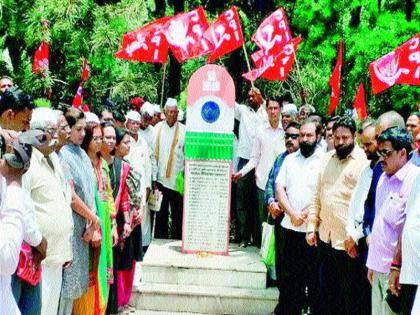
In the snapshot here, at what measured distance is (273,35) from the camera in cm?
1048

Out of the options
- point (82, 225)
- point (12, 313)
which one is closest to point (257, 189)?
point (82, 225)

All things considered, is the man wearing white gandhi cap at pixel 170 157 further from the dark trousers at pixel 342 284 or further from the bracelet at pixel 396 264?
the bracelet at pixel 396 264

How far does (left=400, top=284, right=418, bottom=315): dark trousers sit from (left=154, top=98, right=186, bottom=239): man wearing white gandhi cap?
5.04 m

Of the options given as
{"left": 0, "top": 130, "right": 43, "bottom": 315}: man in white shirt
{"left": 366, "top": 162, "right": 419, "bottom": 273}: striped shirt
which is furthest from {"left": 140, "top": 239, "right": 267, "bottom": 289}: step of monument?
{"left": 0, "top": 130, "right": 43, "bottom": 315}: man in white shirt

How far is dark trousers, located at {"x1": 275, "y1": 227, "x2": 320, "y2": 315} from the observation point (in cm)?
725

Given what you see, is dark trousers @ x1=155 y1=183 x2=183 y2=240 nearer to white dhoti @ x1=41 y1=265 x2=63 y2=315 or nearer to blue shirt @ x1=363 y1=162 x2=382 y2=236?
blue shirt @ x1=363 y1=162 x2=382 y2=236

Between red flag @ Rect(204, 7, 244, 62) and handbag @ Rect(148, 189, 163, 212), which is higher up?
red flag @ Rect(204, 7, 244, 62)

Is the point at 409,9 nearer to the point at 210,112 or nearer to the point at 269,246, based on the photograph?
the point at 210,112

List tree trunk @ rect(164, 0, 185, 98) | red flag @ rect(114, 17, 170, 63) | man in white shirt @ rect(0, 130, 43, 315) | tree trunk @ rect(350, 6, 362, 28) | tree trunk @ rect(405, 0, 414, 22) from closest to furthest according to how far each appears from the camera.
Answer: man in white shirt @ rect(0, 130, 43, 315) → red flag @ rect(114, 17, 170, 63) → tree trunk @ rect(405, 0, 414, 22) → tree trunk @ rect(350, 6, 362, 28) → tree trunk @ rect(164, 0, 185, 98)

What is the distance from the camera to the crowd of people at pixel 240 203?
443 centimetres

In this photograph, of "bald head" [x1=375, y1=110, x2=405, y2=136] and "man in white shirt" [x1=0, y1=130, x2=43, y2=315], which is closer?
"man in white shirt" [x1=0, y1=130, x2=43, y2=315]

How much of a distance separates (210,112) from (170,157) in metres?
1.08

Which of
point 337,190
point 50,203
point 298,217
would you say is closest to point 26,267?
point 50,203

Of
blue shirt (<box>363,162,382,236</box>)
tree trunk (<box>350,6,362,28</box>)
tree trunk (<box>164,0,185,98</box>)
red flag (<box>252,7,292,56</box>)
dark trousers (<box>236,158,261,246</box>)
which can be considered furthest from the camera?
tree trunk (<box>164,0,185,98</box>)
